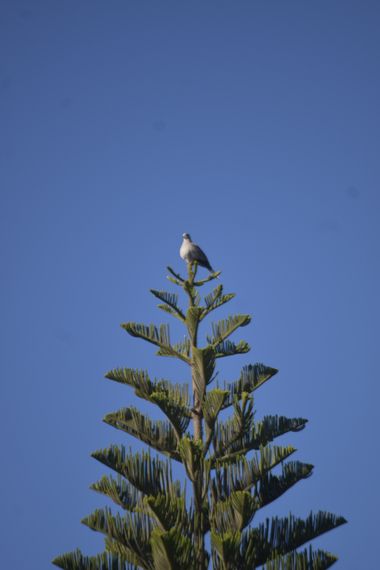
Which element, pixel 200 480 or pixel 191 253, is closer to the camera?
pixel 200 480

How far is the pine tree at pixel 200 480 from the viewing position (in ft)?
21.6

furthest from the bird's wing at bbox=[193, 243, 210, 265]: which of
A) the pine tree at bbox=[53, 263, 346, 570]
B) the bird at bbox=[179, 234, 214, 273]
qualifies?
the pine tree at bbox=[53, 263, 346, 570]

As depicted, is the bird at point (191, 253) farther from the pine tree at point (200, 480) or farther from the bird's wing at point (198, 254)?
the pine tree at point (200, 480)

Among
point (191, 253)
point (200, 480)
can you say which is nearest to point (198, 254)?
point (191, 253)

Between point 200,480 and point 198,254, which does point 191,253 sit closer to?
point 198,254

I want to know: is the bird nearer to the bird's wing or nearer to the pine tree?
the bird's wing

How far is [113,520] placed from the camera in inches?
269

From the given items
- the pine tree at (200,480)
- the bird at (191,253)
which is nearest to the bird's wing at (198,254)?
the bird at (191,253)

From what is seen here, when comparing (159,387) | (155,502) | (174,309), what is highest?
(174,309)

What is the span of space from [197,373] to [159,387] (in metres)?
0.43

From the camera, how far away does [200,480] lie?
7168mm

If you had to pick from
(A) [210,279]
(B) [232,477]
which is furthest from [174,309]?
(B) [232,477]

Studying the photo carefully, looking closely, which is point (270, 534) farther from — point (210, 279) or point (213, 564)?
point (210, 279)

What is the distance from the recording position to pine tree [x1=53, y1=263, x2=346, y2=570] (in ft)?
21.6
